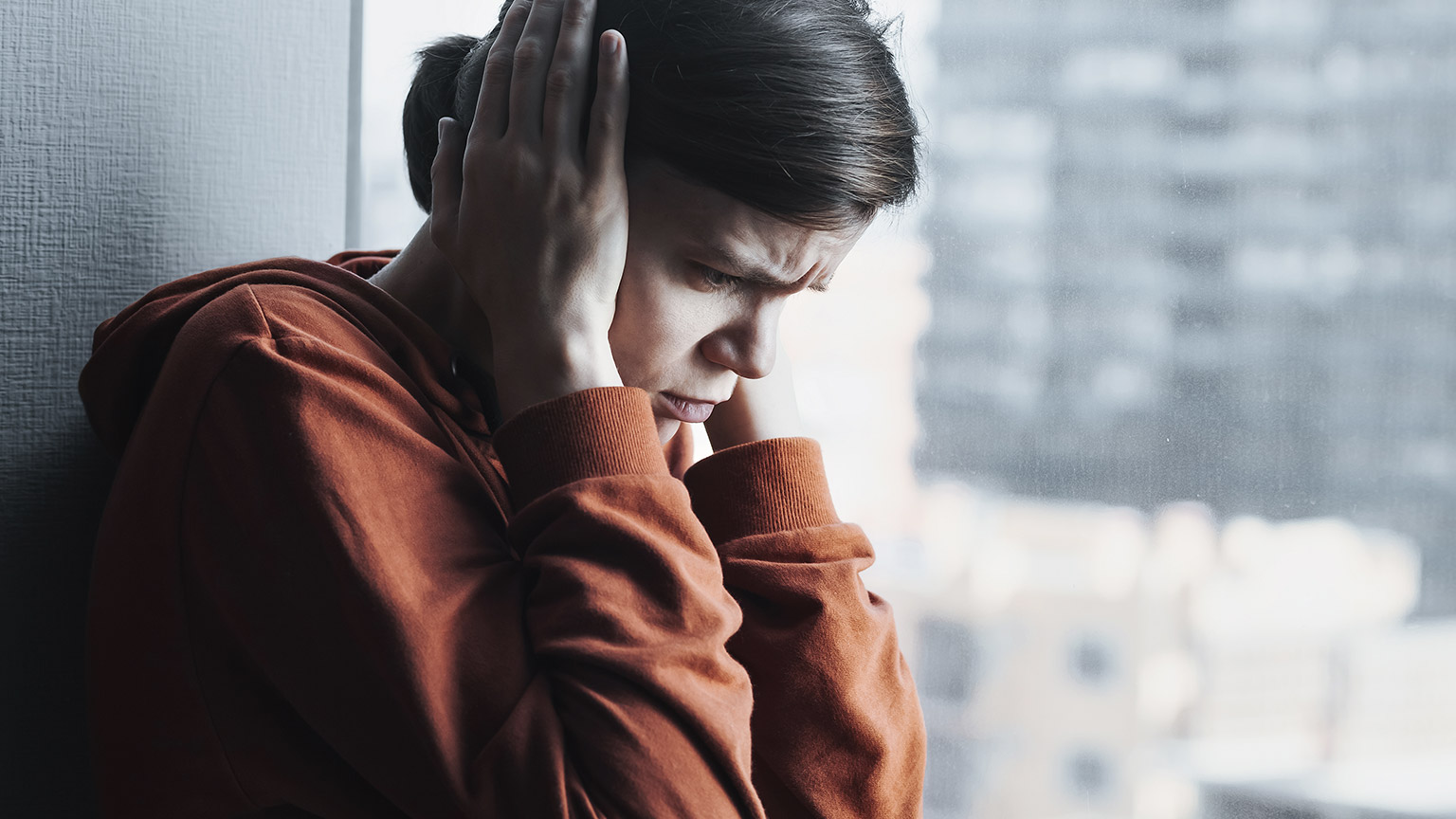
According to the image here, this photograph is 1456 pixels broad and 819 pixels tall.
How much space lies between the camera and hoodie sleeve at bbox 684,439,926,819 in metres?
0.75

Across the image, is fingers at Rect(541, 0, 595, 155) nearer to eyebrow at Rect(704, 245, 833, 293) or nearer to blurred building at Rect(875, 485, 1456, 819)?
eyebrow at Rect(704, 245, 833, 293)

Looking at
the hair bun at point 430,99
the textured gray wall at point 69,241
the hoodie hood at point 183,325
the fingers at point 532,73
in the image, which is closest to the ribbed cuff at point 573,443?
the hoodie hood at point 183,325

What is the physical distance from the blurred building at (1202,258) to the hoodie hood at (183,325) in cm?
49

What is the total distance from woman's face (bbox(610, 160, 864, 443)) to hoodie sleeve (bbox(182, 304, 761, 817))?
15 centimetres

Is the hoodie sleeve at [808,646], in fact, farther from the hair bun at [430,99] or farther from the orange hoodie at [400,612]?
the hair bun at [430,99]

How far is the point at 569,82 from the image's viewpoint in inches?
30.2

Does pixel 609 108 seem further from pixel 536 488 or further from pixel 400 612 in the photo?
pixel 400 612

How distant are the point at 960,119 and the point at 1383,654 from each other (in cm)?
58

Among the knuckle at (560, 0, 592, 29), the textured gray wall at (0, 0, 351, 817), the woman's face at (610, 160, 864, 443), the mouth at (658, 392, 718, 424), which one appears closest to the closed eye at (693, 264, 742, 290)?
the woman's face at (610, 160, 864, 443)

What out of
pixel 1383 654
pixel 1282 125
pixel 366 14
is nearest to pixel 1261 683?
pixel 1383 654

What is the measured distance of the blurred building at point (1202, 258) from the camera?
2.52 ft

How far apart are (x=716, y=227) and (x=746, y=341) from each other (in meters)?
0.10

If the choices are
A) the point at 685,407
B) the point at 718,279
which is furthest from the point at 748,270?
the point at 685,407

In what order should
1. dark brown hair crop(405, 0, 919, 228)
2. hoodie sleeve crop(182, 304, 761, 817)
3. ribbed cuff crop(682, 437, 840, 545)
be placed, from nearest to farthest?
1. hoodie sleeve crop(182, 304, 761, 817)
2. dark brown hair crop(405, 0, 919, 228)
3. ribbed cuff crop(682, 437, 840, 545)
